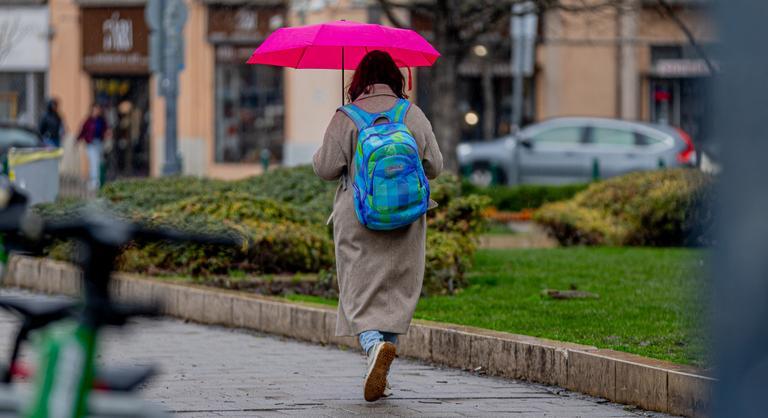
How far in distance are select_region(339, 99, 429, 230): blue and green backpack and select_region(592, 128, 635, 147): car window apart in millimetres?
21411

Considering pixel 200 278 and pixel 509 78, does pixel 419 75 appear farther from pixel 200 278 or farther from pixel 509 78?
pixel 200 278

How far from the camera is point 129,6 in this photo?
121 ft

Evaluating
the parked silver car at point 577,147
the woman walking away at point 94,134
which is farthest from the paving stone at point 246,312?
the woman walking away at point 94,134

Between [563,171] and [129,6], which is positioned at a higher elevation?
[129,6]

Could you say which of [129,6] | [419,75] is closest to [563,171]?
[419,75]

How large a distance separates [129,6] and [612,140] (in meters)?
13.4

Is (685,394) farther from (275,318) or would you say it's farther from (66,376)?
(66,376)

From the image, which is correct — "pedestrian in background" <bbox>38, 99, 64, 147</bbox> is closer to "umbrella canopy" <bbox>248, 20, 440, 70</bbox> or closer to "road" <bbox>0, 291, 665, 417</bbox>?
"road" <bbox>0, 291, 665, 417</bbox>

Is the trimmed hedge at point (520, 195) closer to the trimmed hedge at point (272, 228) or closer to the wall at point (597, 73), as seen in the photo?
the trimmed hedge at point (272, 228)

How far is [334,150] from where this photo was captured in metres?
7.34

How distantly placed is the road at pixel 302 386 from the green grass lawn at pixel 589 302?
61 cm

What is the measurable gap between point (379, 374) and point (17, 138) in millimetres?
23323

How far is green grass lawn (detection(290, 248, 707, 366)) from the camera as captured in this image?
8.72m

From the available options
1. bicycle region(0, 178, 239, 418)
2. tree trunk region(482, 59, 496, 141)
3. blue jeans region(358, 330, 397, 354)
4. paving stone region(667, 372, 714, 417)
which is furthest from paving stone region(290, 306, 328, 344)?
tree trunk region(482, 59, 496, 141)
